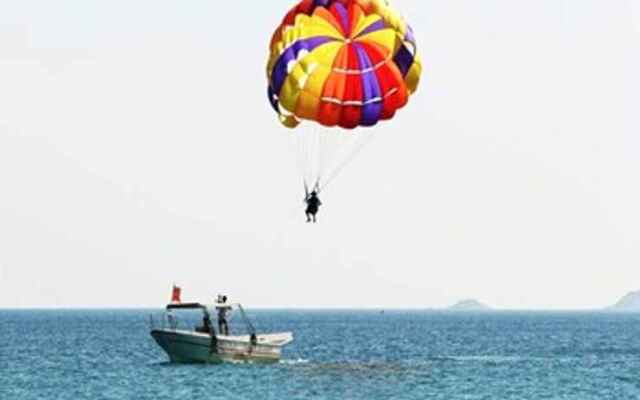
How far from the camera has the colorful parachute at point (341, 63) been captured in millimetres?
60594

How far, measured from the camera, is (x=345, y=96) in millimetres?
60875

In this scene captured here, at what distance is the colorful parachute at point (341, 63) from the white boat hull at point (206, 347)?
1850cm

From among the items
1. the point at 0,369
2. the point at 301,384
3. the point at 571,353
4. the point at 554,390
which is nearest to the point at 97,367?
the point at 0,369

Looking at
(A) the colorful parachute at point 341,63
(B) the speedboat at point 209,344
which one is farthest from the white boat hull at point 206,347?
(A) the colorful parachute at point 341,63

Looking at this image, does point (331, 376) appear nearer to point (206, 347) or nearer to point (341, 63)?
point (206, 347)

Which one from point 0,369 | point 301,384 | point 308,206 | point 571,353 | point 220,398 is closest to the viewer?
point 308,206

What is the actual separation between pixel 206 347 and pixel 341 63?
69.0 ft

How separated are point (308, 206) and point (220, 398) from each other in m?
9.90

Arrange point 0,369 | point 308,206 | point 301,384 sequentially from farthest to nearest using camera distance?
point 0,369 < point 301,384 < point 308,206

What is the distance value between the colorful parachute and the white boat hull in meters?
18.5

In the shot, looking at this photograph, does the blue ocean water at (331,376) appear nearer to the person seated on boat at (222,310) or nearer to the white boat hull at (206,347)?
the white boat hull at (206,347)

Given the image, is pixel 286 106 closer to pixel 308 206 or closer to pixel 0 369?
pixel 308 206

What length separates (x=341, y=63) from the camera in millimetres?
60844

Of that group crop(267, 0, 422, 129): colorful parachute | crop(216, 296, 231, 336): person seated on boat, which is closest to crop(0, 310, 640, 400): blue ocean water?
crop(216, 296, 231, 336): person seated on boat
